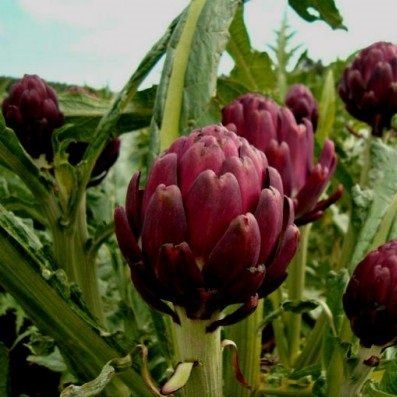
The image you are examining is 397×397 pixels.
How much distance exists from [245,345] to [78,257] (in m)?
0.21

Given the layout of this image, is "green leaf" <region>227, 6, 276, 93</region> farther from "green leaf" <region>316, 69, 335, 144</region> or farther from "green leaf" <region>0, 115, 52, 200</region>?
"green leaf" <region>0, 115, 52, 200</region>

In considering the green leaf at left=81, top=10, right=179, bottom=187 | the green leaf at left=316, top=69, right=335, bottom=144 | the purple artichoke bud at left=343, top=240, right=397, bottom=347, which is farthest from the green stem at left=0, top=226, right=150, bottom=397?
the green leaf at left=316, top=69, right=335, bottom=144

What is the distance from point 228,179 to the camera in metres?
0.52

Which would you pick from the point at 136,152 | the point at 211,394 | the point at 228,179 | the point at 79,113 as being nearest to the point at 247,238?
the point at 228,179

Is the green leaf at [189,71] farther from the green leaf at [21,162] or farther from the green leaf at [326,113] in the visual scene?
the green leaf at [326,113]

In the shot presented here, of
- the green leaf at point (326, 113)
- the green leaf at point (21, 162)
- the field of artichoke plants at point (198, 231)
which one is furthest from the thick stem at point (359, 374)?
the green leaf at point (326, 113)

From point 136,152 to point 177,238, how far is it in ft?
3.01

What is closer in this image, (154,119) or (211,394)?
(211,394)

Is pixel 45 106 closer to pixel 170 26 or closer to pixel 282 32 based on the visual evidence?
pixel 170 26

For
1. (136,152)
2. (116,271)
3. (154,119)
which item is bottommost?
(116,271)

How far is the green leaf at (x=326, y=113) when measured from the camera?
133 cm

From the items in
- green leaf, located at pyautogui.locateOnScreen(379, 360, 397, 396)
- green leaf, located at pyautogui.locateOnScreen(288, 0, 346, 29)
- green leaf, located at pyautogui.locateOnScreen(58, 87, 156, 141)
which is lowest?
green leaf, located at pyautogui.locateOnScreen(379, 360, 397, 396)

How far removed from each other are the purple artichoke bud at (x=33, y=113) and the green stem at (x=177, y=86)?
139 millimetres

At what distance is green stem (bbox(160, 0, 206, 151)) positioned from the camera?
84 cm
